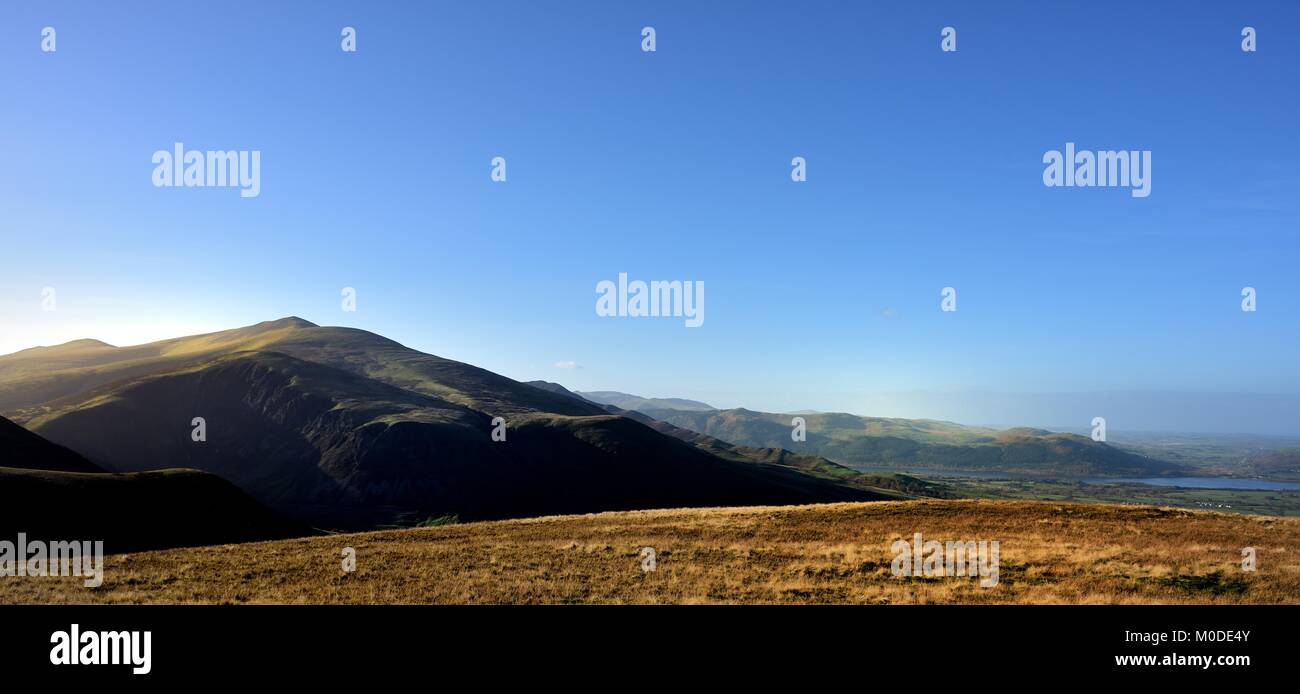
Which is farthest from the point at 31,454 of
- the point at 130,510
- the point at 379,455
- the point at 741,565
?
the point at 741,565

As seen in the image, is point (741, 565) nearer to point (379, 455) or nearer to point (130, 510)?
point (130, 510)

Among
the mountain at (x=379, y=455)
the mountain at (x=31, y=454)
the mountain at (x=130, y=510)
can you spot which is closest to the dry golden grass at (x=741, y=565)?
the mountain at (x=130, y=510)

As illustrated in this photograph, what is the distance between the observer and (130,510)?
58906 millimetres

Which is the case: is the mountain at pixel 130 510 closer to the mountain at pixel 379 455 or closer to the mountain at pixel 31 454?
the mountain at pixel 31 454

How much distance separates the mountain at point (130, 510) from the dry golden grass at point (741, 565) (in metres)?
29.2

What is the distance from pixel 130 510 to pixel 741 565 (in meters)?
62.6

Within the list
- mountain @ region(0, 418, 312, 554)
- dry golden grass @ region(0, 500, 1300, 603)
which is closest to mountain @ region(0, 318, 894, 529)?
mountain @ region(0, 418, 312, 554)

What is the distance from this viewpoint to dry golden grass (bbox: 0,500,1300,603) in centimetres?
2014

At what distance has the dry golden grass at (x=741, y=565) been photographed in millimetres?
20141

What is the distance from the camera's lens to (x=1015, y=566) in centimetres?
2397
